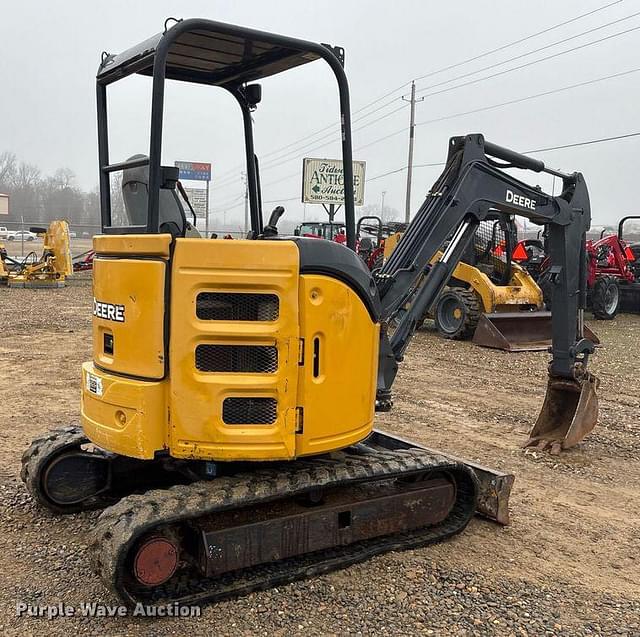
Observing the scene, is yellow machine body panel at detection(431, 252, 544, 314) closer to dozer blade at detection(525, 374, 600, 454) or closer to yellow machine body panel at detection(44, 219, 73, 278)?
dozer blade at detection(525, 374, 600, 454)

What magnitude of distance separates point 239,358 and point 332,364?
508 mm

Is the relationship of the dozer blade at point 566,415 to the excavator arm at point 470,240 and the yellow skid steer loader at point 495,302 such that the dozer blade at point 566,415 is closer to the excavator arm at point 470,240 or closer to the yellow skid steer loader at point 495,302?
the excavator arm at point 470,240

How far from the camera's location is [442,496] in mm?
4426

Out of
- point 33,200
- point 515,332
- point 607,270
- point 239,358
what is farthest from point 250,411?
point 33,200

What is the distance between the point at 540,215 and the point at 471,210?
89cm

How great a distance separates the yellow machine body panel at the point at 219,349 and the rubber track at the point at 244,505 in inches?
8.1

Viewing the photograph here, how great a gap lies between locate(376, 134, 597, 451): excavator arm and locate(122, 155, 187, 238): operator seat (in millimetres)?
1612

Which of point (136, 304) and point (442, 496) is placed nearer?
point (136, 304)

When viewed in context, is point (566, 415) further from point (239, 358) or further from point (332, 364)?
point (239, 358)

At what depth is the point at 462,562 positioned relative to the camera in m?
4.10

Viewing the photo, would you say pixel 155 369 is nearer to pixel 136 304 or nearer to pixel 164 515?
pixel 136 304

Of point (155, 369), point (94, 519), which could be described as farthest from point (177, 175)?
point (94, 519)

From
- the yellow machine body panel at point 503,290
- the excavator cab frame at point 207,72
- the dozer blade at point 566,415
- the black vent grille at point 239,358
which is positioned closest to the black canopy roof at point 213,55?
the excavator cab frame at point 207,72

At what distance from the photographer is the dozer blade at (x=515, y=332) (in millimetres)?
11984
